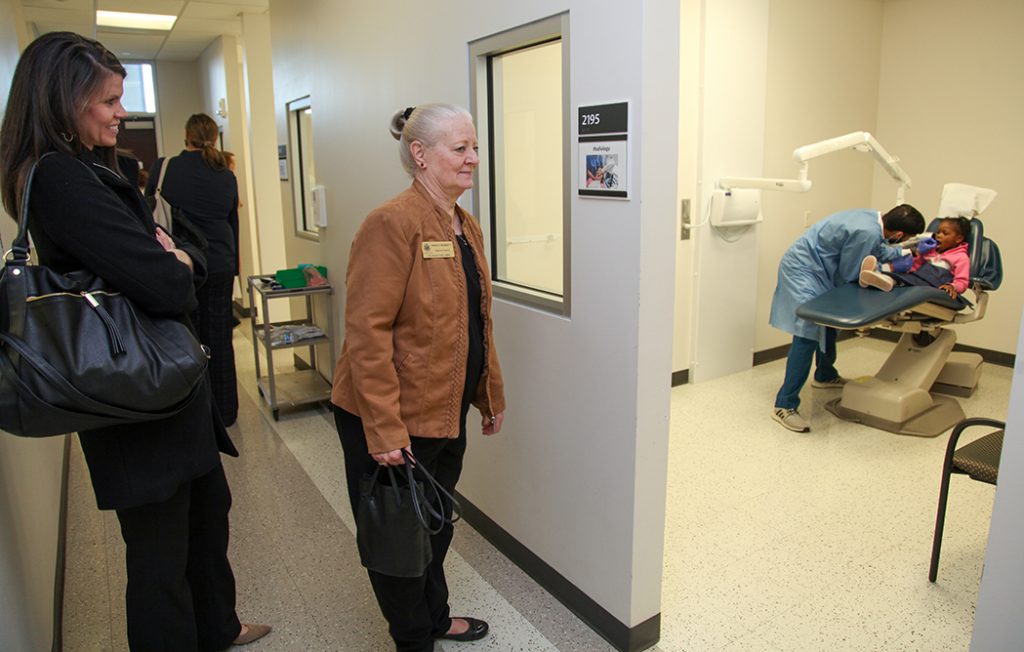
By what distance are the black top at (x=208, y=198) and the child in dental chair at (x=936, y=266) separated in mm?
3641

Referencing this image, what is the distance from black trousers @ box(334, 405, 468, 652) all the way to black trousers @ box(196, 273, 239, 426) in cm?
235

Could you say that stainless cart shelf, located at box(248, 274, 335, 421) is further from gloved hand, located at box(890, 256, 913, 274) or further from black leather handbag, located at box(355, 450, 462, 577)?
gloved hand, located at box(890, 256, 913, 274)

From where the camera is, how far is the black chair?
2312 mm

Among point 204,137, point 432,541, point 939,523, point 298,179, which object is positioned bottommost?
point 939,523

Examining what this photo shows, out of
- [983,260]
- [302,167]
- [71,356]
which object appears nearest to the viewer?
[71,356]

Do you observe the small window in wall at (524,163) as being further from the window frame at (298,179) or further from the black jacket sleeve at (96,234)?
the window frame at (298,179)

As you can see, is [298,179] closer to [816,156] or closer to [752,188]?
[752,188]

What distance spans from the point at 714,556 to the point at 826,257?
85.6 inches

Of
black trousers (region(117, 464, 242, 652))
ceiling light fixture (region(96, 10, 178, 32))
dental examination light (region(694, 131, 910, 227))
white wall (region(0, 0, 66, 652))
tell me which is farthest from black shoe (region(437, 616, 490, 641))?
ceiling light fixture (region(96, 10, 178, 32))

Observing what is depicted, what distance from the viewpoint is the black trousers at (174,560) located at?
1.72m

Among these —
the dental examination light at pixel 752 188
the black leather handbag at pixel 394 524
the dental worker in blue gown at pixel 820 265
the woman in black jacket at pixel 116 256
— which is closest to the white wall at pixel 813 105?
the dental examination light at pixel 752 188

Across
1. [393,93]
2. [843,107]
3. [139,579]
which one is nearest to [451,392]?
[139,579]

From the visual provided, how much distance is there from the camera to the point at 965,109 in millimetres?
5242

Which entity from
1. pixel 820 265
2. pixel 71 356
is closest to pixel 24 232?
pixel 71 356
